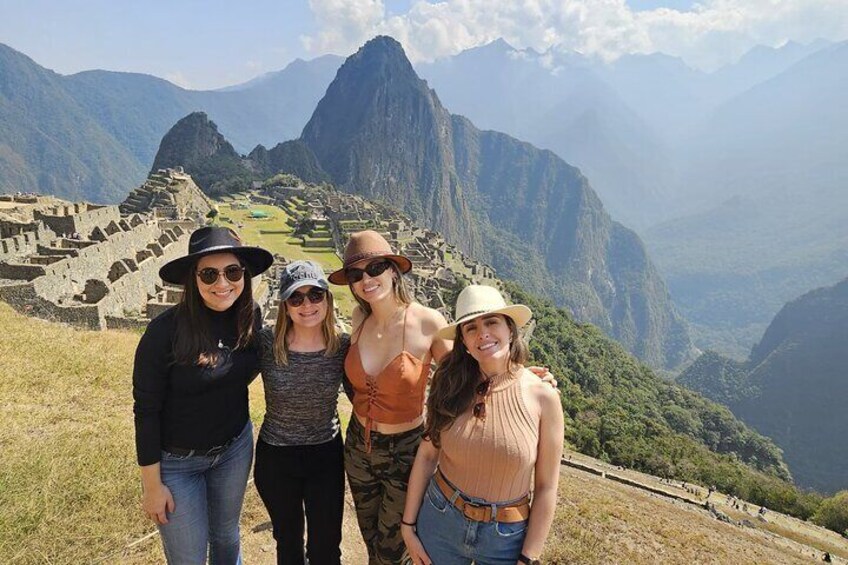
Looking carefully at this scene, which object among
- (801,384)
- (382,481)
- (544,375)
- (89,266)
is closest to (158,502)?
(382,481)

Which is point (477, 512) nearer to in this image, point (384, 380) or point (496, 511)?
point (496, 511)

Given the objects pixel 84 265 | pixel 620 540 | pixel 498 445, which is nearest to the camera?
pixel 498 445

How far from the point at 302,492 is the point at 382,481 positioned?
489 mm

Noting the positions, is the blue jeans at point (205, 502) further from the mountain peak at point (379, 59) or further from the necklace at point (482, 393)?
the mountain peak at point (379, 59)

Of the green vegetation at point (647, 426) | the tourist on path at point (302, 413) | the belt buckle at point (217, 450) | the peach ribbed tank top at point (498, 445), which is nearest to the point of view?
the peach ribbed tank top at point (498, 445)

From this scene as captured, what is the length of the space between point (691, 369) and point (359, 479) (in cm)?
10227

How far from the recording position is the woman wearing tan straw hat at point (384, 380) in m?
2.86

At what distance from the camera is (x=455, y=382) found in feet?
8.41

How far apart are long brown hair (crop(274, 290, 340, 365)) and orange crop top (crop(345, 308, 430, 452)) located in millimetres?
128

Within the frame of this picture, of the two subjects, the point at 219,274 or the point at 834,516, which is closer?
the point at 219,274

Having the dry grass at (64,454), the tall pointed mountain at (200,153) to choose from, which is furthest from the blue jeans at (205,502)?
the tall pointed mountain at (200,153)

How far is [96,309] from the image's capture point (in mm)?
11031

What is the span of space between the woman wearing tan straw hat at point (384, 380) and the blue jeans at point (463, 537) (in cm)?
37

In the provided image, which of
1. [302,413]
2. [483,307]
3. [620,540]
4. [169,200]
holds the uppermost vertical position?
[169,200]
